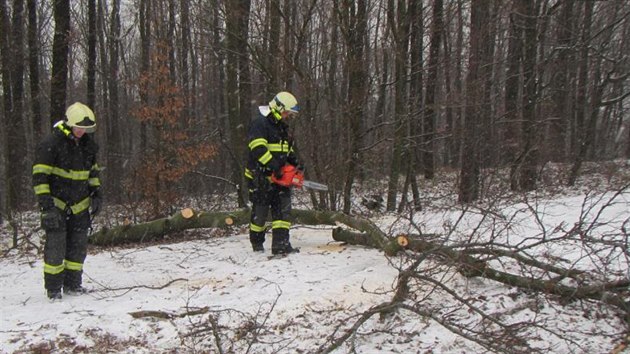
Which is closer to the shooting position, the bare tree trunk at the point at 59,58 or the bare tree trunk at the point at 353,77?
the bare tree trunk at the point at 353,77

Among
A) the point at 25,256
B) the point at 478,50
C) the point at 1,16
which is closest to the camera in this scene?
the point at 25,256

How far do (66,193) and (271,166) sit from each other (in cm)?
232

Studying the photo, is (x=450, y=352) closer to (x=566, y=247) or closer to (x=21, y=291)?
(x=566, y=247)

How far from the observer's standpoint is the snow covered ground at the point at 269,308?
4.14m

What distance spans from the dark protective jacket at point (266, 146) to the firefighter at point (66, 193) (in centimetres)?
185

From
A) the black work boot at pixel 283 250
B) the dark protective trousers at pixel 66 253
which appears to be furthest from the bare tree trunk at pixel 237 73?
the dark protective trousers at pixel 66 253

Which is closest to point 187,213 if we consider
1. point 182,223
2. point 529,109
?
point 182,223

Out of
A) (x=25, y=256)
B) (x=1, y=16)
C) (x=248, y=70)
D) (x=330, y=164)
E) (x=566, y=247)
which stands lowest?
(x=25, y=256)

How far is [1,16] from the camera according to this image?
13.9 metres

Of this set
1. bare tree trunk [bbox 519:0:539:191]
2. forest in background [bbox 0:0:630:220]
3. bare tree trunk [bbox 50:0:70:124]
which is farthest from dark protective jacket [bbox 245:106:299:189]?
bare tree trunk [bbox 50:0:70:124]

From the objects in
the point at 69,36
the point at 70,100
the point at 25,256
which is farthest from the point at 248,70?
the point at 70,100

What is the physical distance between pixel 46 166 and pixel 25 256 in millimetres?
3668

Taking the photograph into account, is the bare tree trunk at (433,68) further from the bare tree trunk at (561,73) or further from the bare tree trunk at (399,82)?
the bare tree trunk at (561,73)

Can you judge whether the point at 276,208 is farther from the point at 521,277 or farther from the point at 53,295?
the point at 521,277
